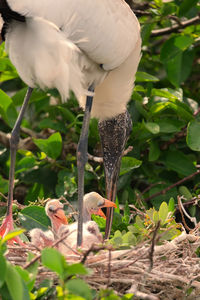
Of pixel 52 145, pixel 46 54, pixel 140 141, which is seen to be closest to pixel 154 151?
pixel 140 141

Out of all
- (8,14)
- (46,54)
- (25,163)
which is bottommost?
(25,163)

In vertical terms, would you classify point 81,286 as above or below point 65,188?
above

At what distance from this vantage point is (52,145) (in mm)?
4555

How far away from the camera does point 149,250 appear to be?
10.2 feet

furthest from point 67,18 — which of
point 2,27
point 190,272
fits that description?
point 190,272

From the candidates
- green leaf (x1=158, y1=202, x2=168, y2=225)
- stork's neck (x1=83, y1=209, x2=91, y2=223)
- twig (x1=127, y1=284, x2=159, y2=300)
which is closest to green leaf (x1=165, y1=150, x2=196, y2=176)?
stork's neck (x1=83, y1=209, x2=91, y2=223)

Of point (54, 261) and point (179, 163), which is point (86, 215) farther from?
point (54, 261)

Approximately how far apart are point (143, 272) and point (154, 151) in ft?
5.36

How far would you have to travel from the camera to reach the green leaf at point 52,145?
179 inches

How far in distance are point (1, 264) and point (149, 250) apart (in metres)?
0.69

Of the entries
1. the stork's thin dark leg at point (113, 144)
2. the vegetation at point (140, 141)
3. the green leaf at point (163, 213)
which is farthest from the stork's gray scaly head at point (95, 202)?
the green leaf at point (163, 213)

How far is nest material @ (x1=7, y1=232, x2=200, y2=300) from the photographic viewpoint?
3.12m

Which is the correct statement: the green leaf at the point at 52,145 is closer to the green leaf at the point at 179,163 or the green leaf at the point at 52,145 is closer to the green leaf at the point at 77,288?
the green leaf at the point at 179,163

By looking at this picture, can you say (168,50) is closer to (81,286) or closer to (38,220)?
(38,220)
